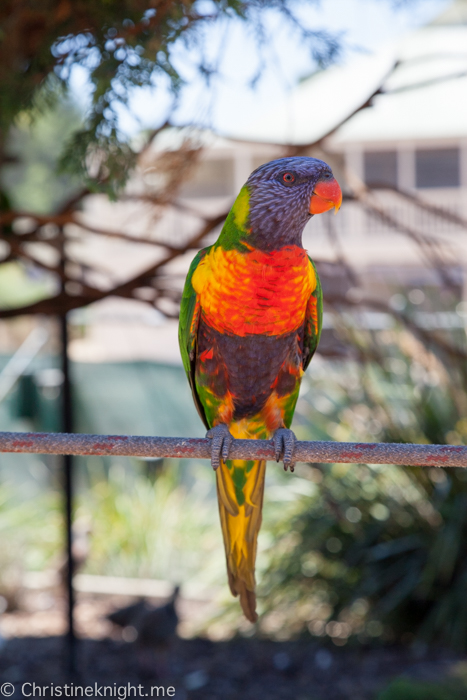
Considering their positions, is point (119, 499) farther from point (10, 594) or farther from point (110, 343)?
point (110, 343)

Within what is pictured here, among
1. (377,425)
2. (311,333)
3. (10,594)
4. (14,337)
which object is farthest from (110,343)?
(311,333)

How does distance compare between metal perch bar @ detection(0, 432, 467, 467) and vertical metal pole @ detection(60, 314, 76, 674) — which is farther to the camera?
vertical metal pole @ detection(60, 314, 76, 674)

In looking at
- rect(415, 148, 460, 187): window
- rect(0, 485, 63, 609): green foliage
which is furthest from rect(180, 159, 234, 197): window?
rect(0, 485, 63, 609): green foliage

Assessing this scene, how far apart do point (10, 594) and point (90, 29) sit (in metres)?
2.74

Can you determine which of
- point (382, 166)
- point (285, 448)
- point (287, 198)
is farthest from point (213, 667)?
point (382, 166)

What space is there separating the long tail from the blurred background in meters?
0.67

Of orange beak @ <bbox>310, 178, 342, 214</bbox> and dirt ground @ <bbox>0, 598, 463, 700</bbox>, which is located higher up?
orange beak @ <bbox>310, 178, 342, 214</bbox>

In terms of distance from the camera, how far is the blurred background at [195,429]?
1349mm

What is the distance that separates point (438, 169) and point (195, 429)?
23.1 ft

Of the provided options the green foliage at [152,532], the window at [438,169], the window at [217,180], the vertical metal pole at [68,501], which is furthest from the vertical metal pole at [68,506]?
the window at [438,169]

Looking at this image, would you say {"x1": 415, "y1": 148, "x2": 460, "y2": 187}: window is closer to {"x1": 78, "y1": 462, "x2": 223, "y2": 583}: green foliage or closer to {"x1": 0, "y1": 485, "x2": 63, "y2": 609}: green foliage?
{"x1": 78, "y1": 462, "x2": 223, "y2": 583}: green foliage

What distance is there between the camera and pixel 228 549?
4.00 ft

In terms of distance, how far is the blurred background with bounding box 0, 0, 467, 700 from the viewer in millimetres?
1349

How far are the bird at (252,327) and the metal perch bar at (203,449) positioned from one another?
0.07 metres
